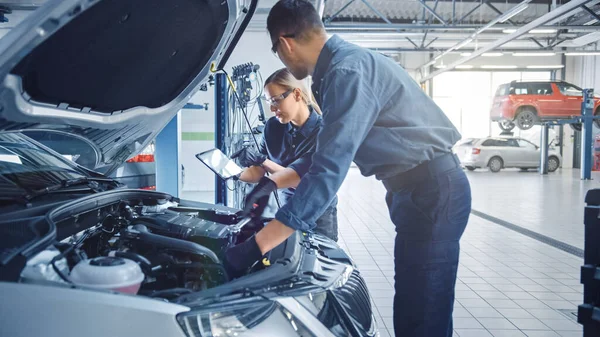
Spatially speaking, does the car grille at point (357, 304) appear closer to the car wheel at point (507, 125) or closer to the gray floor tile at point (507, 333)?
the gray floor tile at point (507, 333)

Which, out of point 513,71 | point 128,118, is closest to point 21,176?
point 128,118

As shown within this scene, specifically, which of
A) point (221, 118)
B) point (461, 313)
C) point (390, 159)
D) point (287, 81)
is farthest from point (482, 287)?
point (221, 118)

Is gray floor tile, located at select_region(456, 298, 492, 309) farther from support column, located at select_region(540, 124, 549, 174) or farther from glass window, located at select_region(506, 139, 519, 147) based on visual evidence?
glass window, located at select_region(506, 139, 519, 147)

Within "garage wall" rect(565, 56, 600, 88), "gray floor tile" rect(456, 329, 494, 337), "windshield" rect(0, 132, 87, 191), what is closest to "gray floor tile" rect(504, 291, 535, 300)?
"gray floor tile" rect(456, 329, 494, 337)

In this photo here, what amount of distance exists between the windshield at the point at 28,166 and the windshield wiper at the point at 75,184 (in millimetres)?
35

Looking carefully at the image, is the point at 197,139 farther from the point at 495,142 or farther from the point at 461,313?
the point at 495,142

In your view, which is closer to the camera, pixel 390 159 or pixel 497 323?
pixel 390 159

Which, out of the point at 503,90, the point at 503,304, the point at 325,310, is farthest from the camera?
the point at 503,90

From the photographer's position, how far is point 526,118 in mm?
15117

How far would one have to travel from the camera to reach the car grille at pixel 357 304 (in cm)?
148

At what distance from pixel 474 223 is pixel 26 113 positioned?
597 centimetres

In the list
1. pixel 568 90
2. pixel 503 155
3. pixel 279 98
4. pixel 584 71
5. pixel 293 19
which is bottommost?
pixel 503 155

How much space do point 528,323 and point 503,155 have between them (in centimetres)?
1383

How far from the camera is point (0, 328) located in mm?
1092
